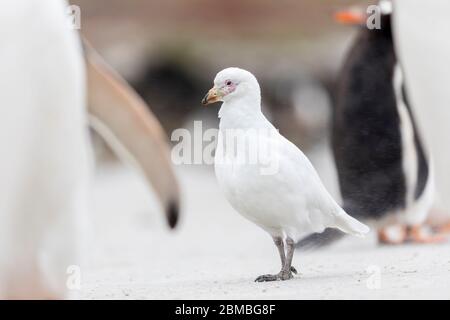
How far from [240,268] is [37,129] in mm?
856

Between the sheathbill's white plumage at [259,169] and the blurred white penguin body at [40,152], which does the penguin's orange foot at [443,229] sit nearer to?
the sheathbill's white plumage at [259,169]

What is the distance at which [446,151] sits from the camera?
9.25 ft

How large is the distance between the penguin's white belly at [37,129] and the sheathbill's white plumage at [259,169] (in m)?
0.37

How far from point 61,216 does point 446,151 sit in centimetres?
122

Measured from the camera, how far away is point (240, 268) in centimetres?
258

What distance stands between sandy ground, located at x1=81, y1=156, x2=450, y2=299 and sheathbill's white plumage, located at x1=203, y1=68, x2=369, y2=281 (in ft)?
0.40

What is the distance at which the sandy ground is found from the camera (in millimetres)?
2072

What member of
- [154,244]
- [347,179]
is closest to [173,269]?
[347,179]

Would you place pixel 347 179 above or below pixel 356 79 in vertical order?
below

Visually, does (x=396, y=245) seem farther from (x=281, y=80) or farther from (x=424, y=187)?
A: (x=281, y=80)

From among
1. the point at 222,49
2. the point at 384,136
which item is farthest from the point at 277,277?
the point at 222,49

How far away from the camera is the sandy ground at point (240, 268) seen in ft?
6.80

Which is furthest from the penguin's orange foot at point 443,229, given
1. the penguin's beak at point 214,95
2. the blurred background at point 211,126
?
the penguin's beak at point 214,95

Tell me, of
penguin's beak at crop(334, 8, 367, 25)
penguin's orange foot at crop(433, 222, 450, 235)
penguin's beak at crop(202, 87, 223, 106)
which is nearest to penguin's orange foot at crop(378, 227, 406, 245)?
penguin's orange foot at crop(433, 222, 450, 235)
